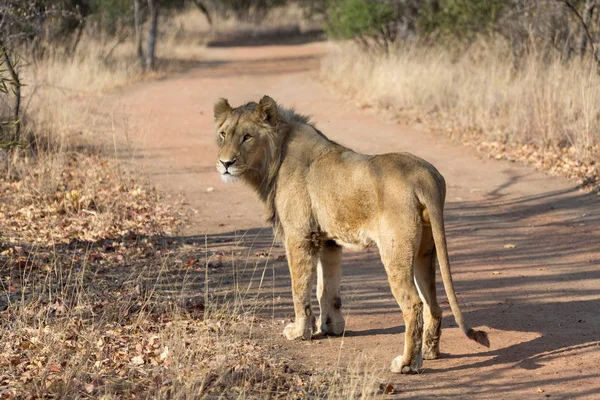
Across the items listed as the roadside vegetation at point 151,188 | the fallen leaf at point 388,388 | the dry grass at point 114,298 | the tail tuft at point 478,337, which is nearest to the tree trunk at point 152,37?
the roadside vegetation at point 151,188

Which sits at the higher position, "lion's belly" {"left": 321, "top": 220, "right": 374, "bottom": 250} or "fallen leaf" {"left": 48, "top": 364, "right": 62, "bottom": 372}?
"lion's belly" {"left": 321, "top": 220, "right": 374, "bottom": 250}

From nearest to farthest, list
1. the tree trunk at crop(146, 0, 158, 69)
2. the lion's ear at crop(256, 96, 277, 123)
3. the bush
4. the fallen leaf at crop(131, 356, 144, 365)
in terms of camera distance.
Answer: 1. the fallen leaf at crop(131, 356, 144, 365)
2. the lion's ear at crop(256, 96, 277, 123)
3. the bush
4. the tree trunk at crop(146, 0, 158, 69)

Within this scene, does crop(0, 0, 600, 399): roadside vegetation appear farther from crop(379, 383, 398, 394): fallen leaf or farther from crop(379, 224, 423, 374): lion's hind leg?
crop(379, 224, 423, 374): lion's hind leg

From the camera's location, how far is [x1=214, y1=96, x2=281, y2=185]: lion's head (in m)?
5.68

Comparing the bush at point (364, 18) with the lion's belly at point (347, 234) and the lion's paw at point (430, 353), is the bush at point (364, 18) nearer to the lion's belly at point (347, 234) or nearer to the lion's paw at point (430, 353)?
the lion's belly at point (347, 234)

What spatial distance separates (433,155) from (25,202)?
5803 mm

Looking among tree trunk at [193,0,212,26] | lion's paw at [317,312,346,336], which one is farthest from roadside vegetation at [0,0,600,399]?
tree trunk at [193,0,212,26]

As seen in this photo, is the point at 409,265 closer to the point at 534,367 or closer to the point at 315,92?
the point at 534,367

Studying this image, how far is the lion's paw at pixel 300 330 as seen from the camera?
19.0ft

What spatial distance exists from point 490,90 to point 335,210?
9120mm

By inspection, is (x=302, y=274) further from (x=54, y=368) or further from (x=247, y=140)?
(x=54, y=368)

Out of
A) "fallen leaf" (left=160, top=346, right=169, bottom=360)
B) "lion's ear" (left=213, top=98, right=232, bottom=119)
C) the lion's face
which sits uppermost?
A: "lion's ear" (left=213, top=98, right=232, bottom=119)

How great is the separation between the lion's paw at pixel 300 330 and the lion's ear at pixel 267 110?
1.31 metres

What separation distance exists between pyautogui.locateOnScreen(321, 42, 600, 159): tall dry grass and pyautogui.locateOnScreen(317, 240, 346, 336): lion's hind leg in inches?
248
